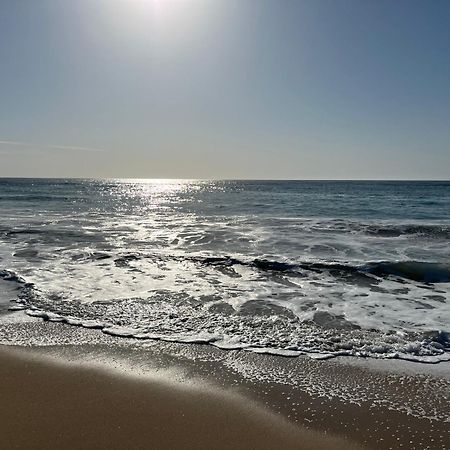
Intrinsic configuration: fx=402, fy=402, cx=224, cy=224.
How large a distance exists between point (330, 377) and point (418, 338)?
2005 millimetres

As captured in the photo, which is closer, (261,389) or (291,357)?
(261,389)

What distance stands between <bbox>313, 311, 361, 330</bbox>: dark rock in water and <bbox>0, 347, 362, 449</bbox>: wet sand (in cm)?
266

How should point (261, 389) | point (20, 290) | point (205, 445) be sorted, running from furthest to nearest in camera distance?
point (20, 290), point (261, 389), point (205, 445)

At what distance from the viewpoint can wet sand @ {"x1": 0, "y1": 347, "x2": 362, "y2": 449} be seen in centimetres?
326

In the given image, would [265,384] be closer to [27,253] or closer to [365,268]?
[365,268]

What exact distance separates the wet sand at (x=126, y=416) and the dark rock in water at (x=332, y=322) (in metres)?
2.66

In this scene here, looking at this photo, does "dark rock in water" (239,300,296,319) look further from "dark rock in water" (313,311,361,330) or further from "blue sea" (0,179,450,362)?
"dark rock in water" (313,311,361,330)

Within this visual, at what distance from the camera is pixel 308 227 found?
65.5ft

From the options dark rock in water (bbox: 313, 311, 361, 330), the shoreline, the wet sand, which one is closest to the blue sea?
dark rock in water (bbox: 313, 311, 361, 330)

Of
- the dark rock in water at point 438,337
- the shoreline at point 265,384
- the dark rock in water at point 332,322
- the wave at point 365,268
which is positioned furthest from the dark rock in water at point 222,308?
the wave at point 365,268

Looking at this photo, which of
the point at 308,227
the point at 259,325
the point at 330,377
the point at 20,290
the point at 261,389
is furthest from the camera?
the point at 308,227

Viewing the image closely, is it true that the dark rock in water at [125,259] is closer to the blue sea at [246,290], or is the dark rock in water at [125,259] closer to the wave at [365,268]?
the blue sea at [246,290]

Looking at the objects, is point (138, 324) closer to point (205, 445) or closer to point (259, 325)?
point (259, 325)

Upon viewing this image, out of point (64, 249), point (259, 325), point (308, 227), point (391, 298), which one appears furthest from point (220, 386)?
point (308, 227)
